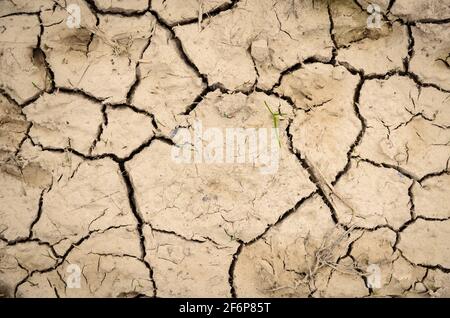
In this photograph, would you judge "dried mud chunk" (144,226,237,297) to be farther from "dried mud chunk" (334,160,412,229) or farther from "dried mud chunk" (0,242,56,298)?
"dried mud chunk" (334,160,412,229)

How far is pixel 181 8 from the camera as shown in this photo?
9.37ft

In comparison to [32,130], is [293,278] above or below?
below

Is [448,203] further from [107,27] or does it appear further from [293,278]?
[107,27]

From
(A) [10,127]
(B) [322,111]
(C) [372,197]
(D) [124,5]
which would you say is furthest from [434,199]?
(A) [10,127]

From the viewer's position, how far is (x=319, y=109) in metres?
2.85

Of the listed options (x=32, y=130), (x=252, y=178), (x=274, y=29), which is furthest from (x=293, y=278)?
(x=32, y=130)

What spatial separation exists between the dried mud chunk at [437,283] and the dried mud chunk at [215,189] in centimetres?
86

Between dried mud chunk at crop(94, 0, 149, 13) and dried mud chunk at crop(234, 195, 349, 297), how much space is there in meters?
1.47

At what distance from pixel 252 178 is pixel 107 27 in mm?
1208

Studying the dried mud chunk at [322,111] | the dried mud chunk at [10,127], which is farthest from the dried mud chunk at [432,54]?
the dried mud chunk at [10,127]

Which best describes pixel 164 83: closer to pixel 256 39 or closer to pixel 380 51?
pixel 256 39

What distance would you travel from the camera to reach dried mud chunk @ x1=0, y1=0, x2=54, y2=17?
2.84 meters

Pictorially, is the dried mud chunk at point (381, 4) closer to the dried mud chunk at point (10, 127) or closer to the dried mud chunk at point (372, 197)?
the dried mud chunk at point (372, 197)
